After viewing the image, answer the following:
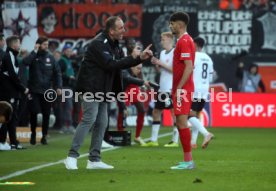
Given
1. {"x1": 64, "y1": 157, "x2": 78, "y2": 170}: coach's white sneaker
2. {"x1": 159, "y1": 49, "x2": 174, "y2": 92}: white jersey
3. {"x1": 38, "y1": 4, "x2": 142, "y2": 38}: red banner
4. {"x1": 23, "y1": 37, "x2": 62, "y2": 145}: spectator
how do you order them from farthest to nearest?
{"x1": 38, "y1": 4, "x2": 142, "y2": 38}: red banner, {"x1": 23, "y1": 37, "x2": 62, "y2": 145}: spectator, {"x1": 159, "y1": 49, "x2": 174, "y2": 92}: white jersey, {"x1": 64, "y1": 157, "x2": 78, "y2": 170}: coach's white sneaker

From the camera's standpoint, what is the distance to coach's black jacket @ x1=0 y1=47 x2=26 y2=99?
18094mm

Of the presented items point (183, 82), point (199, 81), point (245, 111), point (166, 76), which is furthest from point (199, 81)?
point (245, 111)

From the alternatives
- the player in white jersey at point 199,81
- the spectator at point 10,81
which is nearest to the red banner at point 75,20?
the player in white jersey at point 199,81

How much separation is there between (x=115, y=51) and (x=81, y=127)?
129 cm

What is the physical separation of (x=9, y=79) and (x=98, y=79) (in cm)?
540

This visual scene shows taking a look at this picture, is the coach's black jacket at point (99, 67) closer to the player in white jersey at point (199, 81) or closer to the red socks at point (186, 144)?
the red socks at point (186, 144)

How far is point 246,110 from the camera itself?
2947 centimetres

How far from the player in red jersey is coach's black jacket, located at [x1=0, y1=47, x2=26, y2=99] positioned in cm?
552

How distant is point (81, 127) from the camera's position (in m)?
13.1

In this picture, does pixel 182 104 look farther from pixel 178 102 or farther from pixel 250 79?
pixel 250 79

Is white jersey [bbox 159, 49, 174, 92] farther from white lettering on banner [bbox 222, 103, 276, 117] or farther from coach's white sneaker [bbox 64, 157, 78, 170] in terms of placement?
white lettering on banner [bbox 222, 103, 276, 117]

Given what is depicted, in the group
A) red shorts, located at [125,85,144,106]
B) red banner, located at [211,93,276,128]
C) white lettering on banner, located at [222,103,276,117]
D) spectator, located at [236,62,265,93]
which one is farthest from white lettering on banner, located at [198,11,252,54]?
red shorts, located at [125,85,144,106]

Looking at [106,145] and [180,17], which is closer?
[180,17]

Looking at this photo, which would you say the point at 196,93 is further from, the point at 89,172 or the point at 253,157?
the point at 89,172
